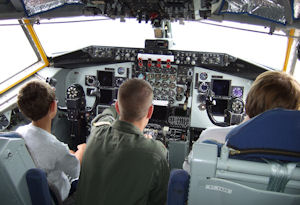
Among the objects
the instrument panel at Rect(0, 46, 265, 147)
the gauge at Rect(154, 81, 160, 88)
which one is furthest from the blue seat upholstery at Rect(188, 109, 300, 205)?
the gauge at Rect(154, 81, 160, 88)

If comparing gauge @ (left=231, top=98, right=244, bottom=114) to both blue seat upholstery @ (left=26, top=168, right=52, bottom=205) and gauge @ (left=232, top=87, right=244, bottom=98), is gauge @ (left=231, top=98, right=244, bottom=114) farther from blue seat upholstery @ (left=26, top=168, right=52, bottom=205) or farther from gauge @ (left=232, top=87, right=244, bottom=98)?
blue seat upholstery @ (left=26, top=168, right=52, bottom=205)

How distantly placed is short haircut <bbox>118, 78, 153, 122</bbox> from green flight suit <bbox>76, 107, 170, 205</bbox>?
6 cm

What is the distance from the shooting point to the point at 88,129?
4062 mm

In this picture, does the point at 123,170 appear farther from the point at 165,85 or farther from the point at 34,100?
the point at 165,85

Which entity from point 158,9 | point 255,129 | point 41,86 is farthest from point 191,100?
point 255,129

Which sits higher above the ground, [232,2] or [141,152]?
[232,2]

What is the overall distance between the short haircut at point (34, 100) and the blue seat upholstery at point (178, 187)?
903mm

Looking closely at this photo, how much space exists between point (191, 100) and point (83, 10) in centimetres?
218

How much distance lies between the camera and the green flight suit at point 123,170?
3.79 ft

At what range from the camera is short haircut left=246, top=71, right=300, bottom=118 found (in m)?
1.11

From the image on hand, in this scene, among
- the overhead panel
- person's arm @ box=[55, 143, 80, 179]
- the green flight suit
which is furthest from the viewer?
the overhead panel

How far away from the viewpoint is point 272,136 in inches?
35.3

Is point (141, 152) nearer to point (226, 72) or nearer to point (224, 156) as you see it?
point (224, 156)

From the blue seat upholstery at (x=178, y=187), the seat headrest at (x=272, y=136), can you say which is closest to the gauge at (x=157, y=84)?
the blue seat upholstery at (x=178, y=187)
